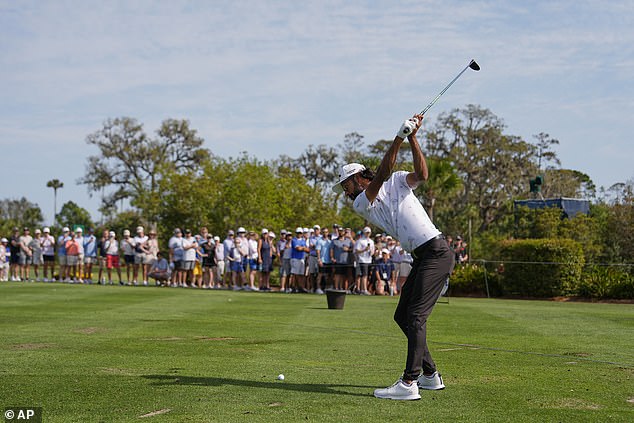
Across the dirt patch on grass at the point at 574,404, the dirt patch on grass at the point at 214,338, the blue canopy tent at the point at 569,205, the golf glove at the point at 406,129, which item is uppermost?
the blue canopy tent at the point at 569,205

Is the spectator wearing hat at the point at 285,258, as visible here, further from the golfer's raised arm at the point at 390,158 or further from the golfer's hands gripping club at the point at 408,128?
the golfer's hands gripping club at the point at 408,128

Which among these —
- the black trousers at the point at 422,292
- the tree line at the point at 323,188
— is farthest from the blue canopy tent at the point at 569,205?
the black trousers at the point at 422,292

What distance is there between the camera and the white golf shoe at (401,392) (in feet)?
22.9

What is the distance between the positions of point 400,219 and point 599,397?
2365 mm

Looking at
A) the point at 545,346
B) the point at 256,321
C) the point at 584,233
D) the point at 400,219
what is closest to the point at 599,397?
the point at 400,219

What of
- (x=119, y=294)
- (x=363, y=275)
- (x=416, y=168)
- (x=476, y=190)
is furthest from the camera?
(x=476, y=190)

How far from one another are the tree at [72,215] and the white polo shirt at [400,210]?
93476mm

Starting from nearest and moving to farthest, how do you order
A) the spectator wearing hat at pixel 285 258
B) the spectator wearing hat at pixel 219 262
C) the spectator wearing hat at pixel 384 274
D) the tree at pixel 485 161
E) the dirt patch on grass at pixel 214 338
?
1. the dirt patch on grass at pixel 214 338
2. the spectator wearing hat at pixel 384 274
3. the spectator wearing hat at pixel 285 258
4. the spectator wearing hat at pixel 219 262
5. the tree at pixel 485 161

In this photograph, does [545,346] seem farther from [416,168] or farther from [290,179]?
[290,179]

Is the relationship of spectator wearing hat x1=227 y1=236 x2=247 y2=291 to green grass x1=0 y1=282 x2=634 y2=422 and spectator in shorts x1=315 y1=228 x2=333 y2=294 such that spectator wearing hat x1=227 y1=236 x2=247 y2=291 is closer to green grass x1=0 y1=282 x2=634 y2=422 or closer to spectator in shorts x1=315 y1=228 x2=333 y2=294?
spectator in shorts x1=315 y1=228 x2=333 y2=294

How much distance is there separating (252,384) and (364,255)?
1941 centimetres

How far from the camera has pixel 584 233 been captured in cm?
3541

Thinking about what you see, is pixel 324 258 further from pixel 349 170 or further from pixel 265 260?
pixel 349 170

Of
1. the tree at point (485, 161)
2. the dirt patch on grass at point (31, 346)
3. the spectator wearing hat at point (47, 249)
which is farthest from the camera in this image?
the tree at point (485, 161)
